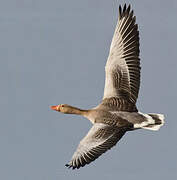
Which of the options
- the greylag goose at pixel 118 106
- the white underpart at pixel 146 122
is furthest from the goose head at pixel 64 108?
the white underpart at pixel 146 122

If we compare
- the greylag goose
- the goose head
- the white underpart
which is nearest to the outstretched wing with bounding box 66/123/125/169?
the greylag goose

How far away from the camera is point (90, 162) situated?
66.0ft

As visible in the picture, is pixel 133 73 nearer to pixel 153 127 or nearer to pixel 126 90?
pixel 126 90

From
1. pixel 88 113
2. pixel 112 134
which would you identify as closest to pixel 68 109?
pixel 88 113

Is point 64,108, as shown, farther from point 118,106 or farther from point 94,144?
point 94,144

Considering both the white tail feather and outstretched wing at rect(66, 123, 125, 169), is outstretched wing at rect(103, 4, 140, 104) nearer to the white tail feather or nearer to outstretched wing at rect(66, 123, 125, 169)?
the white tail feather

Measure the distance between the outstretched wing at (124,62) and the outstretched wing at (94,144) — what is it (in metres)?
1.63

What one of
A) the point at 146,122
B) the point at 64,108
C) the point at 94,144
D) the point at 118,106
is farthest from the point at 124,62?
the point at 94,144

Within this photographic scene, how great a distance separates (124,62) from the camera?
2189 centimetres

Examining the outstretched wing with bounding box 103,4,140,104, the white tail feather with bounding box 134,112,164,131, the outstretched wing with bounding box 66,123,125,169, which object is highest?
the outstretched wing with bounding box 103,4,140,104

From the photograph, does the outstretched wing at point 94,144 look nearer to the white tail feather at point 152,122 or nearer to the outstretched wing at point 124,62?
the white tail feather at point 152,122

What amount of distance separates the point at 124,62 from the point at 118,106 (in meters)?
1.82

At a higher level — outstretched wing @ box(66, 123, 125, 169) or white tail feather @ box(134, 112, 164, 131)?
white tail feather @ box(134, 112, 164, 131)

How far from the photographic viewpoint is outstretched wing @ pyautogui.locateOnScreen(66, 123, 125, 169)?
66.3 feet
